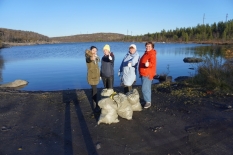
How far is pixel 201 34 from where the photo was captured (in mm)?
72438

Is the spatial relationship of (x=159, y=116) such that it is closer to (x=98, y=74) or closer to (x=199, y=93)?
(x=98, y=74)

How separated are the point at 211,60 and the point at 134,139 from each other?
6.28 meters

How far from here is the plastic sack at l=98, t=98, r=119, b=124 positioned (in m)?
4.82

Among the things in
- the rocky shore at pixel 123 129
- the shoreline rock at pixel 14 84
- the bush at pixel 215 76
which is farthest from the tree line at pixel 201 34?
the rocky shore at pixel 123 129

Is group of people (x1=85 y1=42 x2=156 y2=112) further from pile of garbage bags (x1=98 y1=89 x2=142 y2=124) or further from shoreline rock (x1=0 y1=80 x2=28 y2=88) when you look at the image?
shoreline rock (x1=0 y1=80 x2=28 y2=88)

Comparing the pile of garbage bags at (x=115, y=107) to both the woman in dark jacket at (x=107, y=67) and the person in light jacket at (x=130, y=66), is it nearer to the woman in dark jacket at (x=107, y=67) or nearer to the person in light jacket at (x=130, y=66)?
the person in light jacket at (x=130, y=66)

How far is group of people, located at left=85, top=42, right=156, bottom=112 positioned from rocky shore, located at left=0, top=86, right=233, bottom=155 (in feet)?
2.56

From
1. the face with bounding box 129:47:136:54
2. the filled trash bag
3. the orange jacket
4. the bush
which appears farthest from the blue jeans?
the bush

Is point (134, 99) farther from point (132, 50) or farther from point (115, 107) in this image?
point (132, 50)

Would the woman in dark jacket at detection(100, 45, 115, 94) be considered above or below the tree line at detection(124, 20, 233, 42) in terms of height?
below

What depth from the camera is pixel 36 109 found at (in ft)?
20.3

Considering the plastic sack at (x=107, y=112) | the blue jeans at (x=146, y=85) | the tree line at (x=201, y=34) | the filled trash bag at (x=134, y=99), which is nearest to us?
the plastic sack at (x=107, y=112)

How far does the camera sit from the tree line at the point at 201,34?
208 ft

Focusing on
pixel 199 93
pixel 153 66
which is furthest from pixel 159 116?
pixel 199 93
